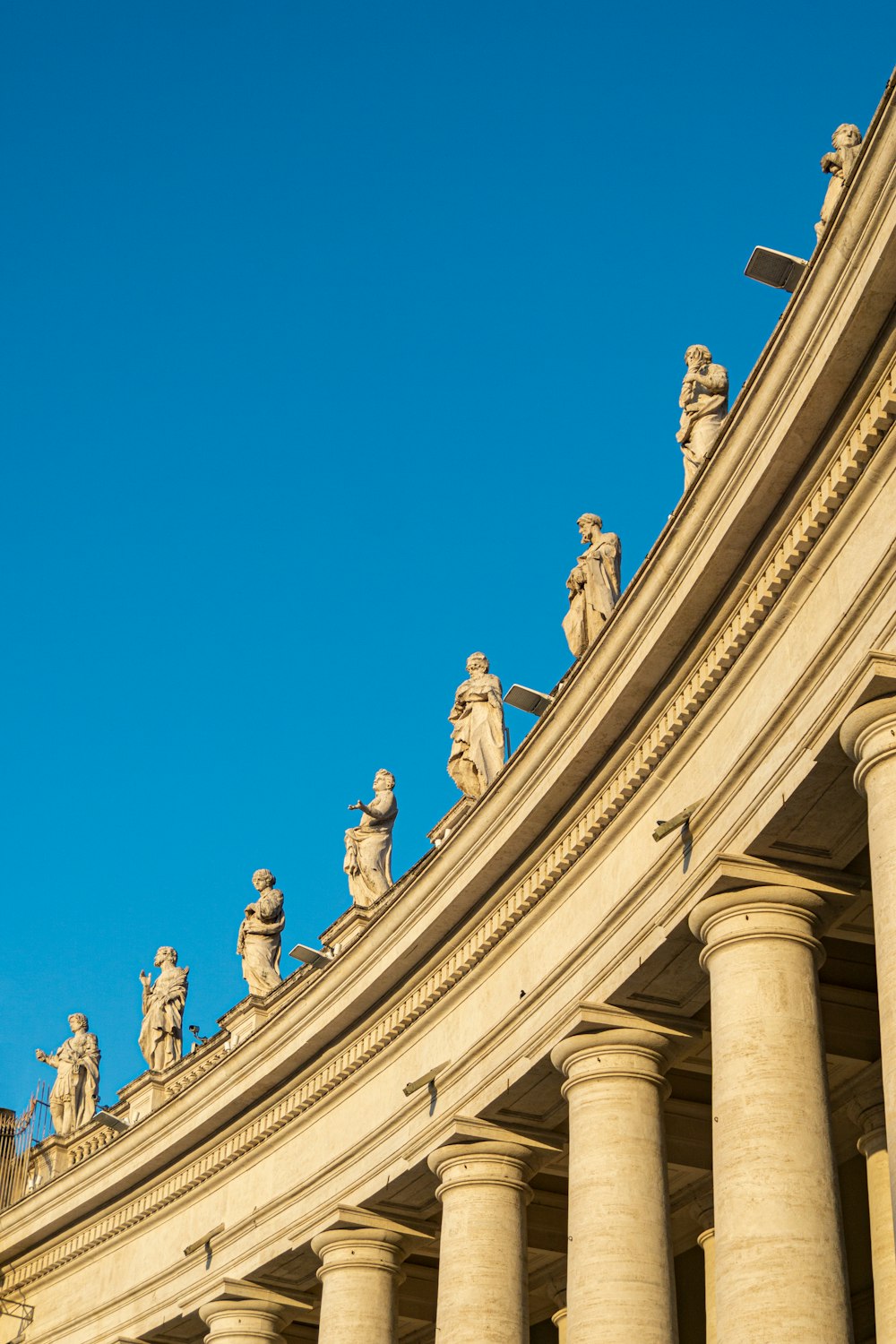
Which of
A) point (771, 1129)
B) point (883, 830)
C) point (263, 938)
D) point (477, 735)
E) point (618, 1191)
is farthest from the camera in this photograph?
point (263, 938)

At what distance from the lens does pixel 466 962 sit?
1986 inches

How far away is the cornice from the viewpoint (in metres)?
35.4

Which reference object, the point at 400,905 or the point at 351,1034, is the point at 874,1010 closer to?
the point at 400,905

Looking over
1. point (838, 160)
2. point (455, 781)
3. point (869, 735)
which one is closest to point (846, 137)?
point (838, 160)

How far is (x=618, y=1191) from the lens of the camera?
41.3 meters

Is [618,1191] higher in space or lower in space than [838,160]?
lower

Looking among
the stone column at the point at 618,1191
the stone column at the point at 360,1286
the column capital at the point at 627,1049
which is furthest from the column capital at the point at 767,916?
the stone column at the point at 360,1286

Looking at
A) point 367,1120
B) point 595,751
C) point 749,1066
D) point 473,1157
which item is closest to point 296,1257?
point 367,1120

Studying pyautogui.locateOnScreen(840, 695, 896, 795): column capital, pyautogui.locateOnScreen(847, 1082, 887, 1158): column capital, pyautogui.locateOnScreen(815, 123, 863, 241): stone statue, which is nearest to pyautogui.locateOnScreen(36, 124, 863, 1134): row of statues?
pyautogui.locateOnScreen(815, 123, 863, 241): stone statue

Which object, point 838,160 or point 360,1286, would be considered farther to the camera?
point 360,1286

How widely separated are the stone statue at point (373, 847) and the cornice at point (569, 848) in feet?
18.1

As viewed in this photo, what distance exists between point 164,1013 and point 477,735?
26342 mm

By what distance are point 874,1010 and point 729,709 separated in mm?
9337

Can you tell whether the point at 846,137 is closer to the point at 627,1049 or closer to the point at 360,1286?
the point at 627,1049
